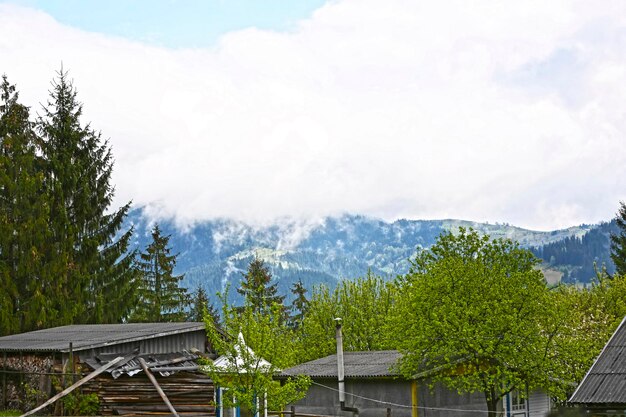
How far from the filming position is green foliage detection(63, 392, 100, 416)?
29203 millimetres

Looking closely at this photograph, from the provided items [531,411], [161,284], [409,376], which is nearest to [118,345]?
[409,376]

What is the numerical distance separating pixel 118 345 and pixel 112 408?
246 centimetres

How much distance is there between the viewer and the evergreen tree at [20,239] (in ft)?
141

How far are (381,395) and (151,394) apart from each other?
28.6ft

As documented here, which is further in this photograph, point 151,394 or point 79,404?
point 151,394

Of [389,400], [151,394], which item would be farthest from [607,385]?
[151,394]

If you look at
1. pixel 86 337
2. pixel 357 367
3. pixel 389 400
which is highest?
pixel 86 337

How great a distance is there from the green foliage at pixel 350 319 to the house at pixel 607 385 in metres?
24.9

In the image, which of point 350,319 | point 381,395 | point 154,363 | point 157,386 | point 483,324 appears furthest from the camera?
point 350,319

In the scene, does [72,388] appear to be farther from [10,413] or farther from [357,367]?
[357,367]

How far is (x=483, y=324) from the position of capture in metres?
30.2

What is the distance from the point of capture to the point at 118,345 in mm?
31078

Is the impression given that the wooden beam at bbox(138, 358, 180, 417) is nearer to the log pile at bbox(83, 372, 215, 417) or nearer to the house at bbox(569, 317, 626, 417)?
the log pile at bbox(83, 372, 215, 417)

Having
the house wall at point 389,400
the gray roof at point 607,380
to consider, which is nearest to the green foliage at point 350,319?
the house wall at point 389,400
